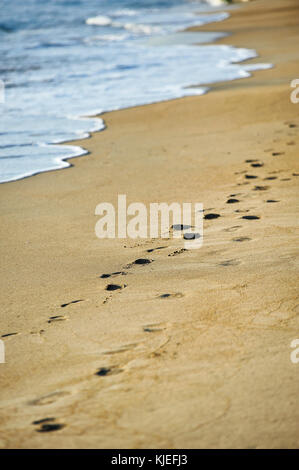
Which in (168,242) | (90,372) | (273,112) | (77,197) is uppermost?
(273,112)

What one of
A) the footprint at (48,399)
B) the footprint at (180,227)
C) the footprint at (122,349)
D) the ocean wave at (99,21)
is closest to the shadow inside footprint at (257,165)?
the footprint at (180,227)

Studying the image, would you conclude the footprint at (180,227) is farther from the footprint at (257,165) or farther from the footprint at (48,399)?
the footprint at (48,399)

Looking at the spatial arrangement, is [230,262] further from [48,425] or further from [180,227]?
[48,425]

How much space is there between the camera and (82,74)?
1252 cm

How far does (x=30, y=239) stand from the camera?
4.23 meters

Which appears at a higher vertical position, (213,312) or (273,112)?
(273,112)

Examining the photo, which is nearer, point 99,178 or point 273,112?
point 99,178

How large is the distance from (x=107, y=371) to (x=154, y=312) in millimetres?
545

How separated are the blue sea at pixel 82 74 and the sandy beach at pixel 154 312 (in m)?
1.50

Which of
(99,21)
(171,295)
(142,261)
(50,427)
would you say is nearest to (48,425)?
(50,427)

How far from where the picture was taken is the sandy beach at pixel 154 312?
2.14 meters
